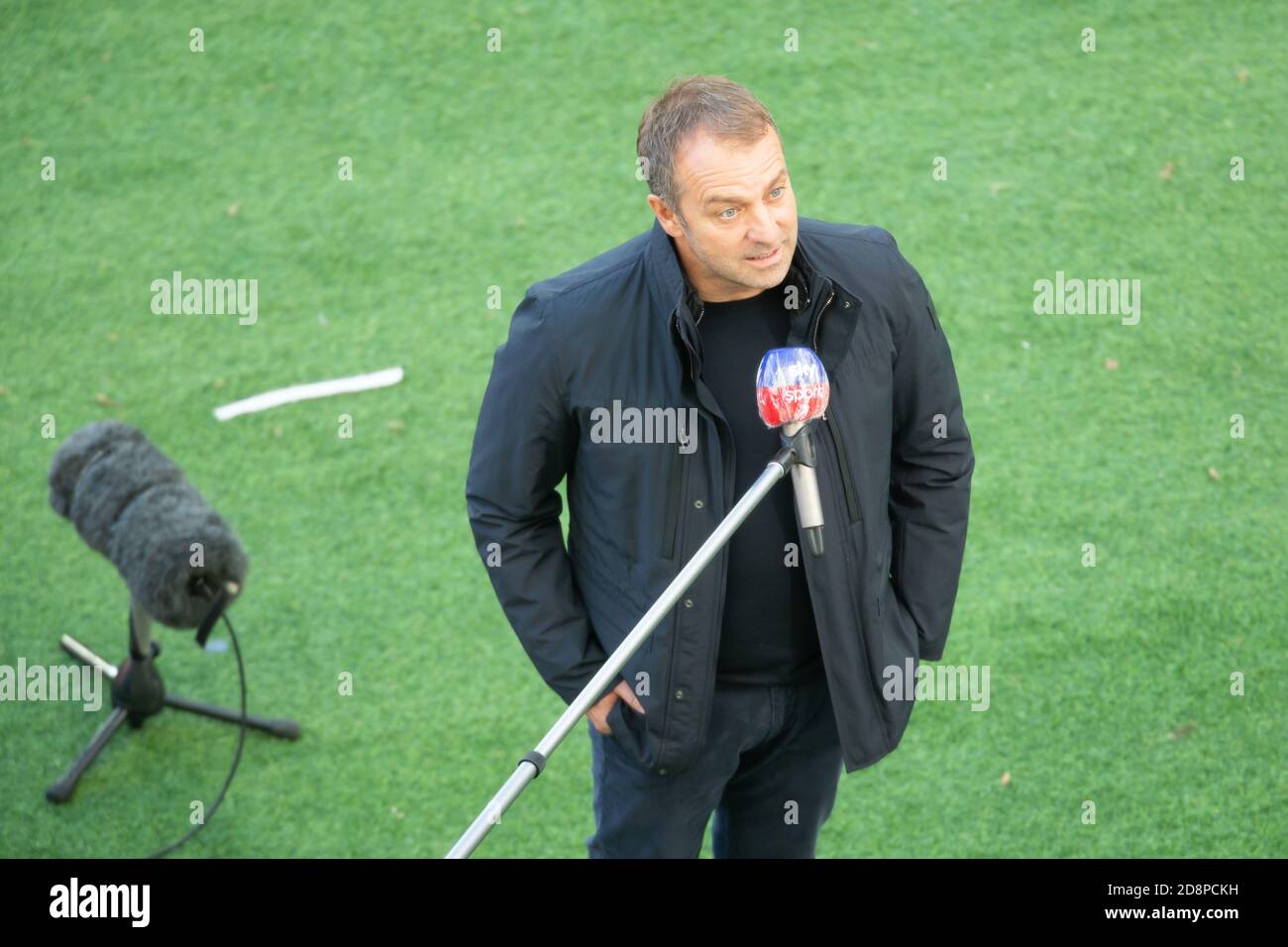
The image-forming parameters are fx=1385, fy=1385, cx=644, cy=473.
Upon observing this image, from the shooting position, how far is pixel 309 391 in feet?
16.7

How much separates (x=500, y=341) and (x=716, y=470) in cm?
278

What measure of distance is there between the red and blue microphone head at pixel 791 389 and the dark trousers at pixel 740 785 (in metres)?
0.74

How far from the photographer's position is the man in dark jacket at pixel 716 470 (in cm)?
243

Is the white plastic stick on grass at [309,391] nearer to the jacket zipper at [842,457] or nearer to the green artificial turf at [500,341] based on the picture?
the green artificial turf at [500,341]

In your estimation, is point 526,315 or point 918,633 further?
point 918,633

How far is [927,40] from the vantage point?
Answer: 19.8 ft

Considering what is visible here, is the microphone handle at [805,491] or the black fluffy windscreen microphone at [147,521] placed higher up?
the microphone handle at [805,491]

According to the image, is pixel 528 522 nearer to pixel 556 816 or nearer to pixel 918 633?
pixel 918 633

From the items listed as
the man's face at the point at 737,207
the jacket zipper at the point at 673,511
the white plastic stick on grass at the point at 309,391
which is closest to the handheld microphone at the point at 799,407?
the man's face at the point at 737,207

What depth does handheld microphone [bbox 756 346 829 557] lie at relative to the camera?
84.3 inches

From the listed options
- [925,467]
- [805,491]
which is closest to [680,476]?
[805,491]

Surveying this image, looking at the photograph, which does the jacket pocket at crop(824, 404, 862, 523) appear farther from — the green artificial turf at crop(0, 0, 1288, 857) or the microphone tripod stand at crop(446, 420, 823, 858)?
the green artificial turf at crop(0, 0, 1288, 857)
